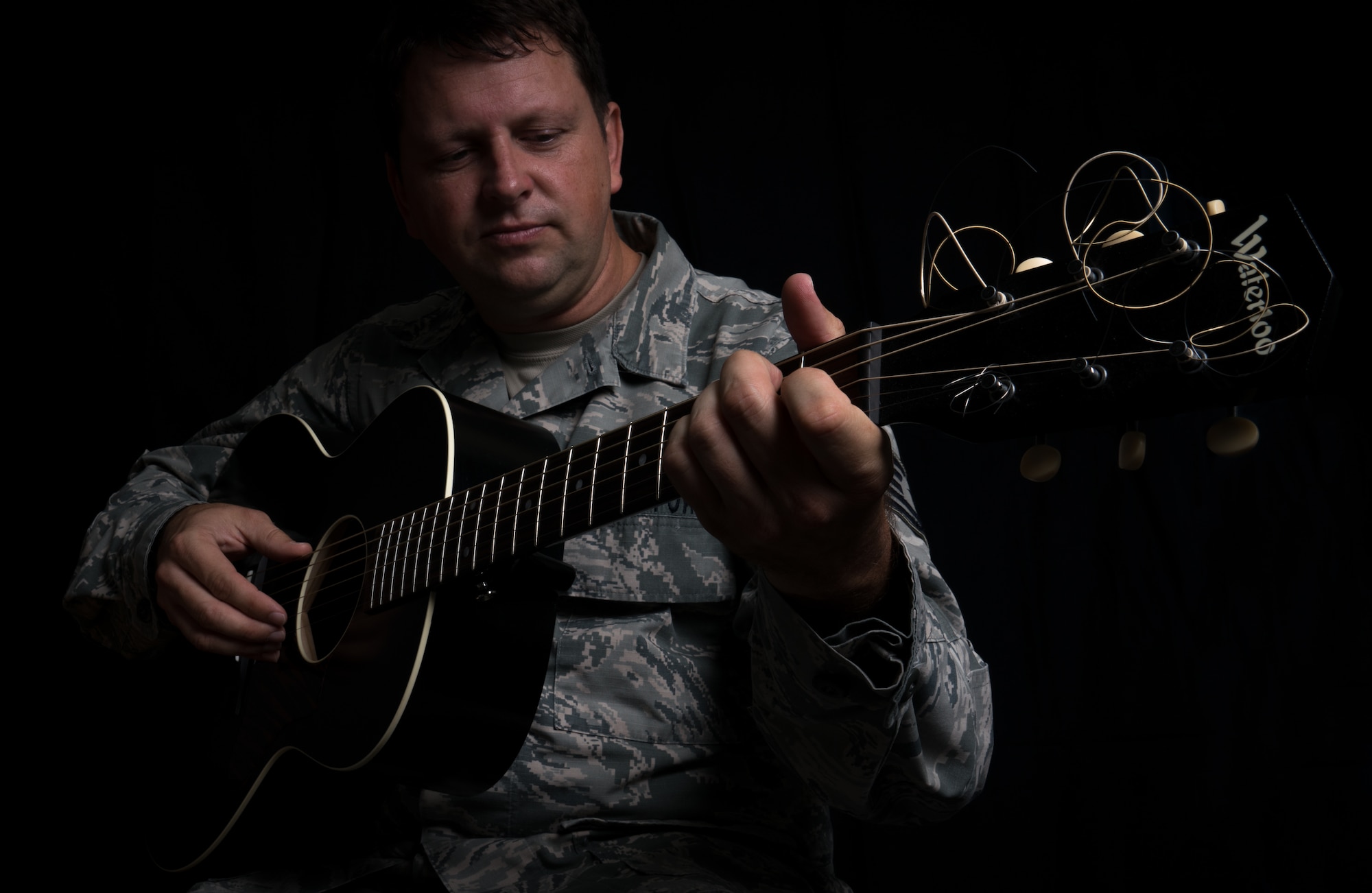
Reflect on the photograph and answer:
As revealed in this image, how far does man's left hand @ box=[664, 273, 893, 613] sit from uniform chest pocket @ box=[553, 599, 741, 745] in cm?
35

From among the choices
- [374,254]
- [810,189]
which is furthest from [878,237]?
[374,254]

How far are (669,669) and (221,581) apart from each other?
61cm

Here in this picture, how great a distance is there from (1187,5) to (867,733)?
1.46 m

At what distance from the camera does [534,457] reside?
3.83ft

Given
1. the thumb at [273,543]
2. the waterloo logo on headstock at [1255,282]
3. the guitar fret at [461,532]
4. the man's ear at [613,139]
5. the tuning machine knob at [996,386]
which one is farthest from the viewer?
the man's ear at [613,139]

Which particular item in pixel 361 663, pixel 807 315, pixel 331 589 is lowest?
pixel 361 663

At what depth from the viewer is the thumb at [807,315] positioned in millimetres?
852

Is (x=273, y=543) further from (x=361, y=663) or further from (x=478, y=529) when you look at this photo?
(x=478, y=529)

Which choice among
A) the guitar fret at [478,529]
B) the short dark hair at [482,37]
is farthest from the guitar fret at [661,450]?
the short dark hair at [482,37]

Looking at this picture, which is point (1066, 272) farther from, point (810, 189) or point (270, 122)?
point (270, 122)

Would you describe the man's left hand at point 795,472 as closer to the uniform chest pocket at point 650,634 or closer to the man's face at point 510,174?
the uniform chest pocket at point 650,634

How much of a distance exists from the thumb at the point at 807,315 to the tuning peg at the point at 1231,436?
320mm

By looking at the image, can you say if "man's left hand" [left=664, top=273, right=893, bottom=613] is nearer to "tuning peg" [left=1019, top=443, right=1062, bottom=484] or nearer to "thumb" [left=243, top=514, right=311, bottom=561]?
"tuning peg" [left=1019, top=443, right=1062, bottom=484]

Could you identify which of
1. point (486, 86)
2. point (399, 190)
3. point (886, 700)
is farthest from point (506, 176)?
point (886, 700)
